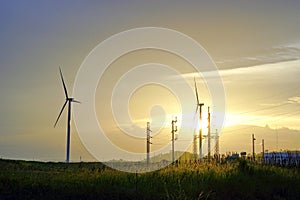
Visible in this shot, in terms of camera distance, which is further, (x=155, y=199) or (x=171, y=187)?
(x=171, y=187)

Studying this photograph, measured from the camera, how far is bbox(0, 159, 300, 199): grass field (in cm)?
1888

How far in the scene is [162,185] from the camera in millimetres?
20391

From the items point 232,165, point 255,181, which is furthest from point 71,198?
point 232,165

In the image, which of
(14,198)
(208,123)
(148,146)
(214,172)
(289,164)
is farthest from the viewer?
(148,146)

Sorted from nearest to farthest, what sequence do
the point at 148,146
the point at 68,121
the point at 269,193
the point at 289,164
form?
the point at 269,193
the point at 289,164
the point at 68,121
the point at 148,146

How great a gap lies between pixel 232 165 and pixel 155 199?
8537 mm

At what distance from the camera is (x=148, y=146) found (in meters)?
59.6

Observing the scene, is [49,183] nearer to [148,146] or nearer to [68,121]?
[68,121]

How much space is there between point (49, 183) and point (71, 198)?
4.71ft

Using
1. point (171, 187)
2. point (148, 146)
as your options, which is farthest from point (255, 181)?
point (148, 146)

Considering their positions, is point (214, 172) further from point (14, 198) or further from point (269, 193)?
point (14, 198)

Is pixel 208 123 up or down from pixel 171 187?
up

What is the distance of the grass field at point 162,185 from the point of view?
18.9 metres

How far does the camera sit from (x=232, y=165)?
26.5 m
